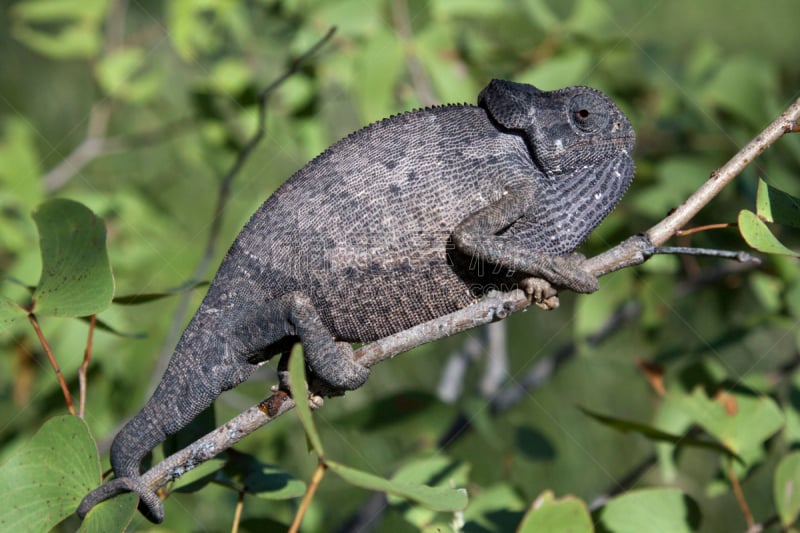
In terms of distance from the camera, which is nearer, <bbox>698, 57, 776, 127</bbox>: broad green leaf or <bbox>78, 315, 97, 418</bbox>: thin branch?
<bbox>78, 315, 97, 418</bbox>: thin branch

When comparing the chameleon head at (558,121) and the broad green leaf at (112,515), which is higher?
the chameleon head at (558,121)

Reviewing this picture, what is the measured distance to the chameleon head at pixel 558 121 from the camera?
153 centimetres

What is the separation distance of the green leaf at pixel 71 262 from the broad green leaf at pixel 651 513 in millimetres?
1015

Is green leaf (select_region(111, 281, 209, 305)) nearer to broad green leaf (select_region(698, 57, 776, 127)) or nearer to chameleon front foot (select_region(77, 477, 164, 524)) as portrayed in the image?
chameleon front foot (select_region(77, 477, 164, 524))

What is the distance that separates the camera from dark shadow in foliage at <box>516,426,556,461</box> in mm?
2338

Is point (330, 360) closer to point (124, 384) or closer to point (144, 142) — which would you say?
point (124, 384)

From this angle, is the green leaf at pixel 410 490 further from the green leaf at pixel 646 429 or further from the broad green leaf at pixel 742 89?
the broad green leaf at pixel 742 89

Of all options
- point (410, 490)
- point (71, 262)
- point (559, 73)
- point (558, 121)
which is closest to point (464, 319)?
point (410, 490)

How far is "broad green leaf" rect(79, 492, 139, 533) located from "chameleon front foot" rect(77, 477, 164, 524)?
2 centimetres

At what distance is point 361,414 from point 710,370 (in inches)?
36.5

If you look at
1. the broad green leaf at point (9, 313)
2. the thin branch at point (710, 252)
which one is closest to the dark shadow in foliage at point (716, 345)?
the thin branch at point (710, 252)

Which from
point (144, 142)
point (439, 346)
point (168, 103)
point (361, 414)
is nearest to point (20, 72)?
point (168, 103)

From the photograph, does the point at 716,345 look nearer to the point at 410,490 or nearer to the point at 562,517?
the point at 562,517

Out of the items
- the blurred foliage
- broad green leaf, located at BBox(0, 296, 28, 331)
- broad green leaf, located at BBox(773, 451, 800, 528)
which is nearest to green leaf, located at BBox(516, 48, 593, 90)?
the blurred foliage
